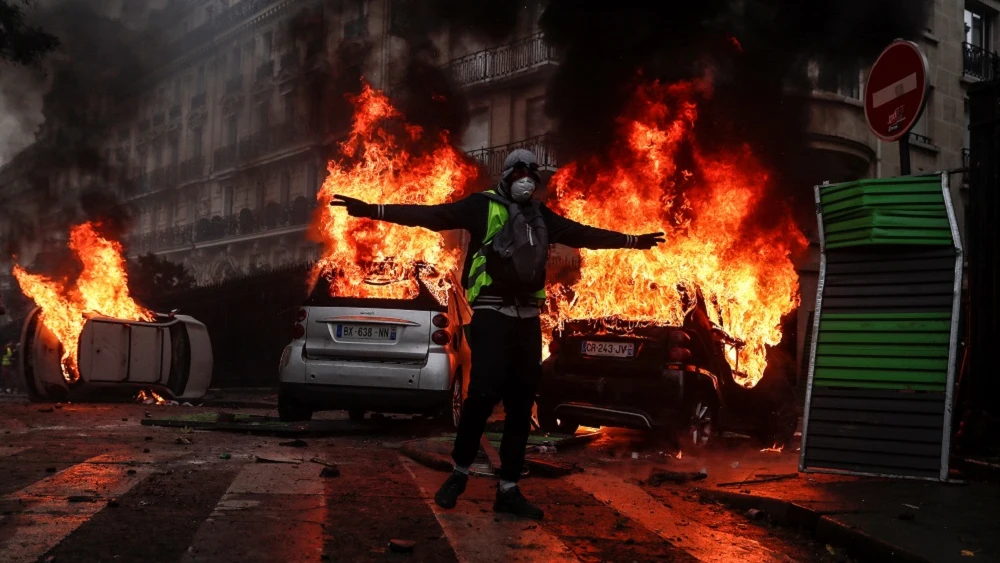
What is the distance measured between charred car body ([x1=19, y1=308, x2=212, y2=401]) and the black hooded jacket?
983 cm

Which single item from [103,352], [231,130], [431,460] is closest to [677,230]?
[431,460]

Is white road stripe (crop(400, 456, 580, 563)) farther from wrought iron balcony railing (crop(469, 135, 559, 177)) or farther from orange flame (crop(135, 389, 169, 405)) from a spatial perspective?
wrought iron balcony railing (crop(469, 135, 559, 177))

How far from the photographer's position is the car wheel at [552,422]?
9.22 metres

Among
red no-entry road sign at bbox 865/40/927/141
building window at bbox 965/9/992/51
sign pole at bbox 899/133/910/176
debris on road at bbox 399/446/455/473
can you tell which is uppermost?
building window at bbox 965/9/992/51

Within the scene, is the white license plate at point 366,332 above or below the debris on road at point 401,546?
above

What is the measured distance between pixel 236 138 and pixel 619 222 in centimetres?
3174

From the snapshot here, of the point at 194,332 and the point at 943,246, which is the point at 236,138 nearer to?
the point at 194,332

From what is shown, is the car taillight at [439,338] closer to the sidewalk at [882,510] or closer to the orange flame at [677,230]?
the orange flame at [677,230]

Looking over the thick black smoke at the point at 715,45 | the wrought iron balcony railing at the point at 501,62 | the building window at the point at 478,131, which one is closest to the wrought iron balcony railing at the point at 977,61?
the wrought iron balcony railing at the point at 501,62

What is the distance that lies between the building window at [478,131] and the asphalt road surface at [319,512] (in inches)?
813

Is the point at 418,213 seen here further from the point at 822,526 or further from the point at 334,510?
the point at 822,526

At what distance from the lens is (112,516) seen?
4.58 m

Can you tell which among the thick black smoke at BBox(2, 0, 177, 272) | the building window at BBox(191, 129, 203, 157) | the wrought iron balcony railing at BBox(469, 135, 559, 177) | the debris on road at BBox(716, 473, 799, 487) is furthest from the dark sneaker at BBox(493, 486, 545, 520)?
the building window at BBox(191, 129, 203, 157)

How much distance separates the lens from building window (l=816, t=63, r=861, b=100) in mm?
16328
